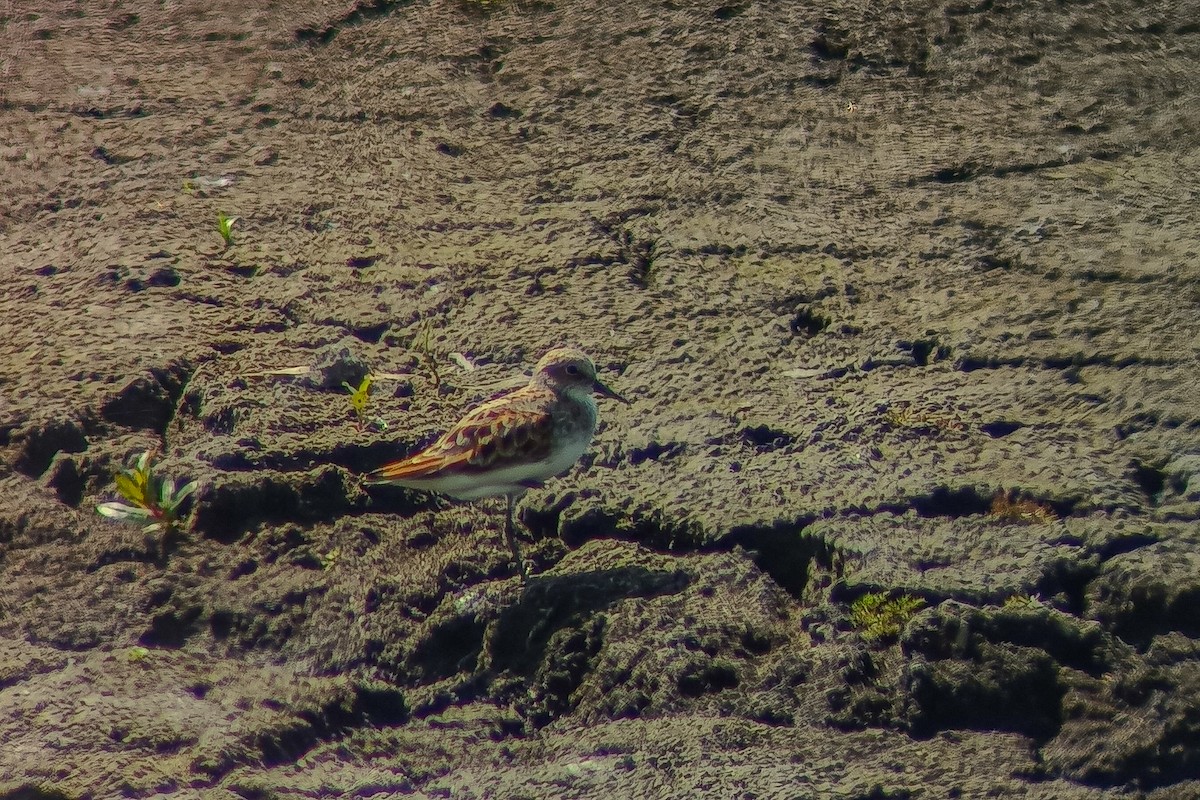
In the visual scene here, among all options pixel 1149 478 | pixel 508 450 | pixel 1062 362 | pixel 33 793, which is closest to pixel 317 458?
pixel 508 450

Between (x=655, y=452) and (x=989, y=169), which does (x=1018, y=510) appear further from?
(x=989, y=169)

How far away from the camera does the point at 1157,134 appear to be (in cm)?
754

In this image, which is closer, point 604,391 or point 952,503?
point 952,503

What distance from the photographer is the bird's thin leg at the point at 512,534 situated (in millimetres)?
5477

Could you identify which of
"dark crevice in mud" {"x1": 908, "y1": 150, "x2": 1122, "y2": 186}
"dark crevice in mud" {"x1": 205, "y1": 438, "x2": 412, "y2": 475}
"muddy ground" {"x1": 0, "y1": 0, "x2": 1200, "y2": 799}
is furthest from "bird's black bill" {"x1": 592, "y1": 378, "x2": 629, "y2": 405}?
"dark crevice in mud" {"x1": 908, "y1": 150, "x2": 1122, "y2": 186}

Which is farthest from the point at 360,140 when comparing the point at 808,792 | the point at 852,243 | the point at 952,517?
the point at 808,792

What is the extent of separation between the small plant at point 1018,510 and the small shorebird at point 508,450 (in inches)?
63.9

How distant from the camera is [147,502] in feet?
19.0

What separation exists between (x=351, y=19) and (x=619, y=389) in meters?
3.65

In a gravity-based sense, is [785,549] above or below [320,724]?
above

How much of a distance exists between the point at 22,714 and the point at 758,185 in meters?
4.35

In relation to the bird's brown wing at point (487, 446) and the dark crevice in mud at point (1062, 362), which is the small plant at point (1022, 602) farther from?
the bird's brown wing at point (487, 446)

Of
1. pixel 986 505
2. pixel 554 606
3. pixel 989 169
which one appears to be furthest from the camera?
pixel 989 169

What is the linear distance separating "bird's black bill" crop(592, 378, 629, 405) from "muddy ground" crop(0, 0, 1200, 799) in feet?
0.35
